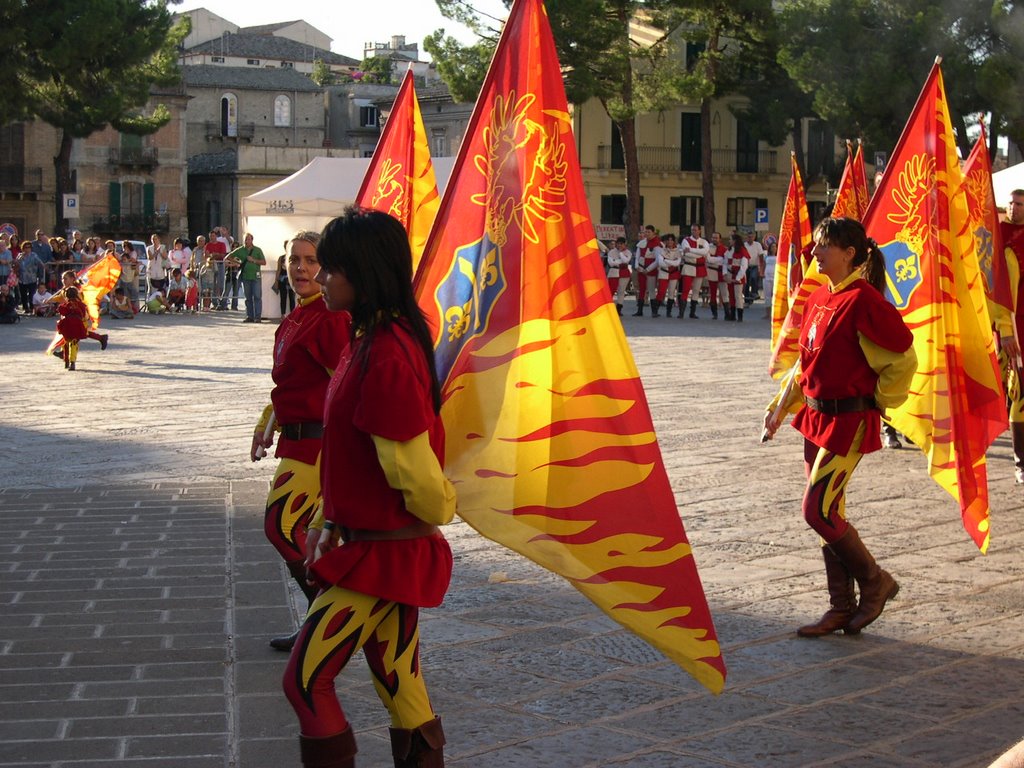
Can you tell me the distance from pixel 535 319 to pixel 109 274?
17206 millimetres

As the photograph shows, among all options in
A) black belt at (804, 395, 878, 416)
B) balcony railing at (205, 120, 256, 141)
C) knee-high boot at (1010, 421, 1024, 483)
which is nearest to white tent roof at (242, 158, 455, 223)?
knee-high boot at (1010, 421, 1024, 483)

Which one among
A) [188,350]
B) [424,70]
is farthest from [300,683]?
[424,70]

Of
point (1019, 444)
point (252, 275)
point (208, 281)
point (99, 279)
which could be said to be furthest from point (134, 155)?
point (1019, 444)

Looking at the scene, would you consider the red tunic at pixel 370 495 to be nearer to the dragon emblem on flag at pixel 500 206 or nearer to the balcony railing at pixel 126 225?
the dragon emblem on flag at pixel 500 206

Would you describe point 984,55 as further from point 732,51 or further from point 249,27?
point 249,27

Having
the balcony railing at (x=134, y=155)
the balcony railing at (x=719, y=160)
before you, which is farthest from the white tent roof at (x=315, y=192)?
the balcony railing at (x=134, y=155)

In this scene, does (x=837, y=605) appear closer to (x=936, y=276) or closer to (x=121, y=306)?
(x=936, y=276)

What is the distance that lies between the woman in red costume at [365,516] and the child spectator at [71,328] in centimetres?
1408

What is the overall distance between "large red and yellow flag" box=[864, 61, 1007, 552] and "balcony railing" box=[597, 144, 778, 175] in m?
46.1

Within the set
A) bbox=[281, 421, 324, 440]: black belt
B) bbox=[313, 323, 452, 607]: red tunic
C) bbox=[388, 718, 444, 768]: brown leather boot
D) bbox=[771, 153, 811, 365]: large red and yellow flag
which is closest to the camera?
bbox=[313, 323, 452, 607]: red tunic

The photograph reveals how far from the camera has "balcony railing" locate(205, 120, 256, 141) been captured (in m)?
74.4

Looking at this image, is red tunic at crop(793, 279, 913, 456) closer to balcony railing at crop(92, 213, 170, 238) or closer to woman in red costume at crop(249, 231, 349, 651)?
woman in red costume at crop(249, 231, 349, 651)

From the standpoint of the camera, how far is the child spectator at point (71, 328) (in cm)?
1691

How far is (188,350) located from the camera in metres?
19.8
